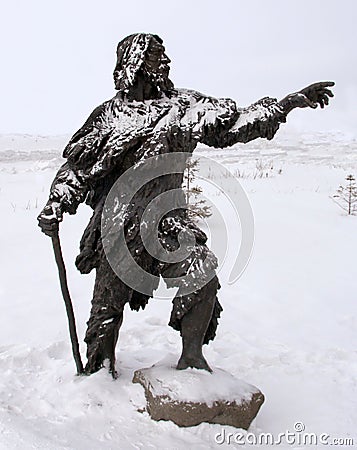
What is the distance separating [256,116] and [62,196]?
0.97m

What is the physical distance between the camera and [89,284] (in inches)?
177

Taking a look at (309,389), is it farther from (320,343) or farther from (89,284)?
→ (89,284)

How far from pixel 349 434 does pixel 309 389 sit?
49 cm

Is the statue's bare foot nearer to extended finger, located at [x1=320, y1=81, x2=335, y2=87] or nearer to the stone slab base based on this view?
the stone slab base

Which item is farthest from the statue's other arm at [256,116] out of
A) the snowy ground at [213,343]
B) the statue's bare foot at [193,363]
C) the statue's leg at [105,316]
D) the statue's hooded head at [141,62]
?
the snowy ground at [213,343]

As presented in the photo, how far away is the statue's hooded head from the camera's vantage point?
7.14 feet

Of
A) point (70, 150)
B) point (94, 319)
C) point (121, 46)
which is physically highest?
point (121, 46)

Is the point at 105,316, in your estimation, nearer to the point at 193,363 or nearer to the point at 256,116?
the point at 193,363

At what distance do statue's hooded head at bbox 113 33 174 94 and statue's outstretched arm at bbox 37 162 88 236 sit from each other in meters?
0.47

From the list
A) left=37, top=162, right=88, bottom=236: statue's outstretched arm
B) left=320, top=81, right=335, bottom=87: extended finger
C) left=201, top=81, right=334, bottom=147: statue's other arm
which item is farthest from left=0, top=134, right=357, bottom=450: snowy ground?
left=320, top=81, right=335, bottom=87: extended finger

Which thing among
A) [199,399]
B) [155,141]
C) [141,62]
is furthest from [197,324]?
[141,62]

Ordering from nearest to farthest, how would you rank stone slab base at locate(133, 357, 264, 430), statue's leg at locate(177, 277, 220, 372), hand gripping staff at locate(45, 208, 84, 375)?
1. stone slab base at locate(133, 357, 264, 430)
2. statue's leg at locate(177, 277, 220, 372)
3. hand gripping staff at locate(45, 208, 84, 375)

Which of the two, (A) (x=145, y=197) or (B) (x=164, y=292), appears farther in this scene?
(B) (x=164, y=292)

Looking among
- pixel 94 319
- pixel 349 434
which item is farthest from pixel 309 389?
pixel 94 319
